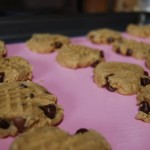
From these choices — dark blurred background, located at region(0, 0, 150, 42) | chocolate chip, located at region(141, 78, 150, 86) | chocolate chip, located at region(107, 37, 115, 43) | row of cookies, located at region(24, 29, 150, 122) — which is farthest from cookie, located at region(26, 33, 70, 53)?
chocolate chip, located at region(141, 78, 150, 86)

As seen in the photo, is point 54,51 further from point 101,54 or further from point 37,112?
point 37,112

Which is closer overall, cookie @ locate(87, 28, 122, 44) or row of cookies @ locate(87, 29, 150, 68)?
row of cookies @ locate(87, 29, 150, 68)

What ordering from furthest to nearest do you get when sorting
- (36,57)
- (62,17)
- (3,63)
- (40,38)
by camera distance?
(62,17) < (40,38) < (36,57) < (3,63)

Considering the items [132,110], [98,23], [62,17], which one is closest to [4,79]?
[132,110]

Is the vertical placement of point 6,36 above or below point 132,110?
above

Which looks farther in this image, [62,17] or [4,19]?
[62,17]

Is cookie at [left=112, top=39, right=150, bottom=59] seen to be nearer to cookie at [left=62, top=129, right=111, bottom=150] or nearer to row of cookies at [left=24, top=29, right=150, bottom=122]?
row of cookies at [left=24, top=29, right=150, bottom=122]

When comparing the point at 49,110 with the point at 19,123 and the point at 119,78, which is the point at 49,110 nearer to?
the point at 19,123
